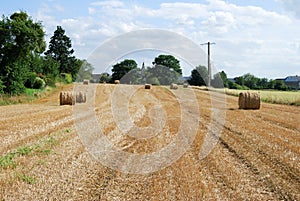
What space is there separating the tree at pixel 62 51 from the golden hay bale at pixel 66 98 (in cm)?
5048

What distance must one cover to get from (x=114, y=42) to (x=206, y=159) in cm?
431

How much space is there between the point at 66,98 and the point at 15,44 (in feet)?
24.7

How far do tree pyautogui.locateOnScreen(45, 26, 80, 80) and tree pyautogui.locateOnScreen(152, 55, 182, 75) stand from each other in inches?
2414

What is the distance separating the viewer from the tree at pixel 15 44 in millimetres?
27312

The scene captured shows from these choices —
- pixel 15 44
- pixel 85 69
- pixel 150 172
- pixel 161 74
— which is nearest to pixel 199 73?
pixel 161 74

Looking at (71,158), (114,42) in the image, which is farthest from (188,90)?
(71,158)

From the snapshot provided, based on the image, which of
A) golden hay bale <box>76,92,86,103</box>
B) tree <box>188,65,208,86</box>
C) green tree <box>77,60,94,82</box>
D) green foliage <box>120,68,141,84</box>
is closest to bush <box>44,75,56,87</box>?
green tree <box>77,60,94,82</box>

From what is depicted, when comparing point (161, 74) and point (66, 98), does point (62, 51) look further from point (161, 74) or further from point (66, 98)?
point (161, 74)

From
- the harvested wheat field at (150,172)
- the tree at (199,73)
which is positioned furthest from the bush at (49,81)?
the harvested wheat field at (150,172)

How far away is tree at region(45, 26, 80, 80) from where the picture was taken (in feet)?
242

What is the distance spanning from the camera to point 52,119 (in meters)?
15.5

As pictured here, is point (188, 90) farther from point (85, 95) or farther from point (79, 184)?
point (79, 184)

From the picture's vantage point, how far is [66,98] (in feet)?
76.4

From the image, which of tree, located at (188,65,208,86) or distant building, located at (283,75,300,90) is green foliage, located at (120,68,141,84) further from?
distant building, located at (283,75,300,90)
